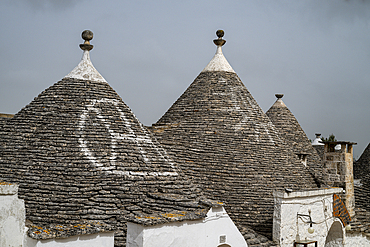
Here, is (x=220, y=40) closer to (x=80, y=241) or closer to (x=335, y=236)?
(x=335, y=236)

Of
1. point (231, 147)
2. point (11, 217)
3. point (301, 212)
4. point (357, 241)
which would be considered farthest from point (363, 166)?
point (11, 217)

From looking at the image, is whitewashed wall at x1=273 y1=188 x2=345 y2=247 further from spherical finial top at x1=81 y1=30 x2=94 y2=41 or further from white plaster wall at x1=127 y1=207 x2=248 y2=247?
spherical finial top at x1=81 y1=30 x2=94 y2=41

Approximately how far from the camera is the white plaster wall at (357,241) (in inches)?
517

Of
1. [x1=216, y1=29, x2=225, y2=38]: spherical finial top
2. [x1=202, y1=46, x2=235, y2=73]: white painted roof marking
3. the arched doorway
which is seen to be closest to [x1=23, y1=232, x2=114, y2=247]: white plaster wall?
the arched doorway

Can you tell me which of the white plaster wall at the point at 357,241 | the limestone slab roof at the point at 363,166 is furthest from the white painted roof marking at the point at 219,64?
the limestone slab roof at the point at 363,166

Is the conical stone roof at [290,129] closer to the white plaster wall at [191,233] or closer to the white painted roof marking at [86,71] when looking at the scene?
the white painted roof marking at [86,71]

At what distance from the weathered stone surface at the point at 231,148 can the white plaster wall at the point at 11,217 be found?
4946mm

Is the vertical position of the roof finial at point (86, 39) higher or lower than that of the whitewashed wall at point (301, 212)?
higher

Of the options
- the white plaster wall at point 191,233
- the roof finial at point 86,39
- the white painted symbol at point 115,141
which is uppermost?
the roof finial at point 86,39

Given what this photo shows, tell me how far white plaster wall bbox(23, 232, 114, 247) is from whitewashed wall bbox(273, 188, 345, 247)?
434cm

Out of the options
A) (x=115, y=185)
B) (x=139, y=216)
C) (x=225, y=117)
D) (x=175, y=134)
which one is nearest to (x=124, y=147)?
(x=115, y=185)

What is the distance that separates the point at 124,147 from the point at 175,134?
3.68 metres

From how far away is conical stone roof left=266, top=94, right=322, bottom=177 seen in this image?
1729cm

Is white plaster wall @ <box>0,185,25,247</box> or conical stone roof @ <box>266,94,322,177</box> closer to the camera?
white plaster wall @ <box>0,185,25,247</box>
